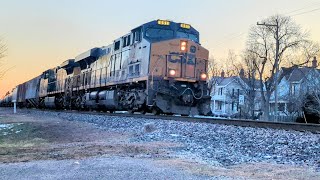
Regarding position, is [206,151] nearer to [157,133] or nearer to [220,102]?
[157,133]

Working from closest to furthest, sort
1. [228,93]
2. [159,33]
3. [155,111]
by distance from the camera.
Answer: [155,111] → [159,33] → [228,93]

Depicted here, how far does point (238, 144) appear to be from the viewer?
8.43m

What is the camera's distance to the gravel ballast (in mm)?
6730

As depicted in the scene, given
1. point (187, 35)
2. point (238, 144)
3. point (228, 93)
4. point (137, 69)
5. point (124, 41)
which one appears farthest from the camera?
point (228, 93)

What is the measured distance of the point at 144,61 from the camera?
58.7ft

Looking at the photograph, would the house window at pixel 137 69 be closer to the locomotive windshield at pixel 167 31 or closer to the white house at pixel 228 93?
the locomotive windshield at pixel 167 31

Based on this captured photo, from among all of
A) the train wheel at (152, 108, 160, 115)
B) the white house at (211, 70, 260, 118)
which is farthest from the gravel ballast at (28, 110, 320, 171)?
the white house at (211, 70, 260, 118)

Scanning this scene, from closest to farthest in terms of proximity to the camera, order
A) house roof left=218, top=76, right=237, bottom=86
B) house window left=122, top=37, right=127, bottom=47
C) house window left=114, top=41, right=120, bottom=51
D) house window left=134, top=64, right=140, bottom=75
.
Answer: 1. house window left=134, top=64, right=140, bottom=75
2. house window left=122, top=37, right=127, bottom=47
3. house window left=114, top=41, right=120, bottom=51
4. house roof left=218, top=76, right=237, bottom=86

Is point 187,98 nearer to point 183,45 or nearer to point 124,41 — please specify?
point 183,45

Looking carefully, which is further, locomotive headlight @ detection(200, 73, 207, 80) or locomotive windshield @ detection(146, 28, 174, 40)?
locomotive headlight @ detection(200, 73, 207, 80)

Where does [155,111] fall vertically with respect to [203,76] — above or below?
below

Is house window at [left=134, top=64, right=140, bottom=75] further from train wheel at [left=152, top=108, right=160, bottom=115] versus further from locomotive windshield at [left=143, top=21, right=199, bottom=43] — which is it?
train wheel at [left=152, top=108, right=160, bottom=115]

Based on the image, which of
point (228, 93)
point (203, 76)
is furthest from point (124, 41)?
point (228, 93)

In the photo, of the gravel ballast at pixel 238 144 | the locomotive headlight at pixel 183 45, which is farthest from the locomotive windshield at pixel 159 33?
the gravel ballast at pixel 238 144
